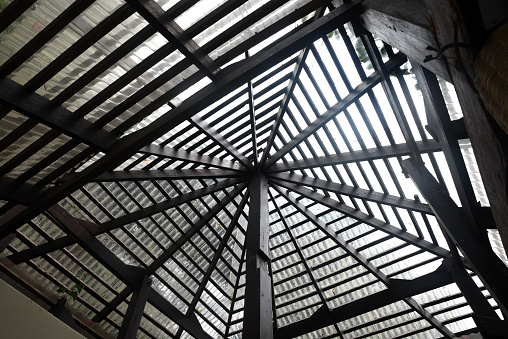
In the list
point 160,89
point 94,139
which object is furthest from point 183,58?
point 94,139

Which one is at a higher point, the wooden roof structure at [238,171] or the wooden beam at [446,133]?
the wooden roof structure at [238,171]

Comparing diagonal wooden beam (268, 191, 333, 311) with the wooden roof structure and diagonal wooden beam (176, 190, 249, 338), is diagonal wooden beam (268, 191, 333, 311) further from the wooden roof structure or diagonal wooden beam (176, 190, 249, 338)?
diagonal wooden beam (176, 190, 249, 338)

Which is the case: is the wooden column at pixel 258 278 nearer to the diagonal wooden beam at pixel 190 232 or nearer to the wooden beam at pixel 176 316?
the diagonal wooden beam at pixel 190 232

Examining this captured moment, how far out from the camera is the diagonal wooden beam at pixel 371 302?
243 inches

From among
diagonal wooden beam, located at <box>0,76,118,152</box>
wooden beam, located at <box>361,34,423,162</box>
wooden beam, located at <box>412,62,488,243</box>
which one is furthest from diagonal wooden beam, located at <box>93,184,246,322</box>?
wooden beam, located at <box>412,62,488,243</box>

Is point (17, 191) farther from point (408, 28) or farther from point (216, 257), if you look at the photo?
point (408, 28)

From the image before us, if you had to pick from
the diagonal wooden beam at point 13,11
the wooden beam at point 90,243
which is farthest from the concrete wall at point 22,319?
the wooden beam at point 90,243

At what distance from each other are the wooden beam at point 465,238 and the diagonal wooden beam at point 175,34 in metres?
2.15

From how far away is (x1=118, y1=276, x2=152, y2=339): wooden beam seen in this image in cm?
580

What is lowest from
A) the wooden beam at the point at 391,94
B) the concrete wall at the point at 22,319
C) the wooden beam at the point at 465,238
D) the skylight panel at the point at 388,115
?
the concrete wall at the point at 22,319

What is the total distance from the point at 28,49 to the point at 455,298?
7.39 metres

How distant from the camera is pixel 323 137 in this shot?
5.87 meters

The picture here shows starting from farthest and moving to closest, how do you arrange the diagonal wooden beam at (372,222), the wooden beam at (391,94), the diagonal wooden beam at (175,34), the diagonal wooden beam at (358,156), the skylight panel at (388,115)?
the diagonal wooden beam at (372,222) < the skylight panel at (388,115) < the diagonal wooden beam at (358,156) < the wooden beam at (391,94) < the diagonal wooden beam at (175,34)

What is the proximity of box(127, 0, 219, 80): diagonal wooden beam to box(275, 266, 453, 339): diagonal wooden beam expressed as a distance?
4.97 meters
